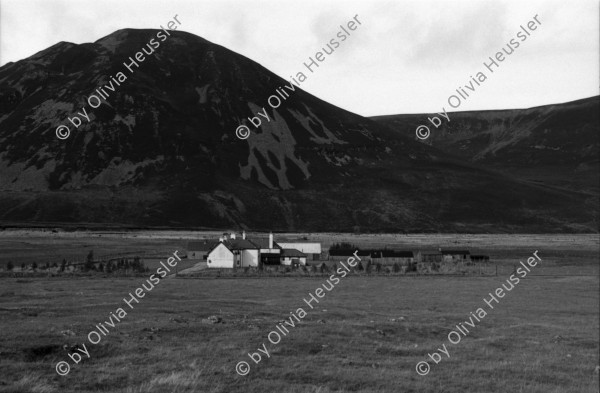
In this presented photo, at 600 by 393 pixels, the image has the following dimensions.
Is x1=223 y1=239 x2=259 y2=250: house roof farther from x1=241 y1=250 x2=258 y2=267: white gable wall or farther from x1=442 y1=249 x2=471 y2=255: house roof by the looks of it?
x1=442 y1=249 x2=471 y2=255: house roof

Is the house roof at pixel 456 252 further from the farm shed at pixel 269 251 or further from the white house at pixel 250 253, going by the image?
the farm shed at pixel 269 251

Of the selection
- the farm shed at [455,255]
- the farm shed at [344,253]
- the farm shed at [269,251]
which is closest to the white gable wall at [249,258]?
the farm shed at [269,251]

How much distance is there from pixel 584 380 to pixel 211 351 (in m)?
15.4

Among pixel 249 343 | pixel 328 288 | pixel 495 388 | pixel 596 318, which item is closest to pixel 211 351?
pixel 249 343

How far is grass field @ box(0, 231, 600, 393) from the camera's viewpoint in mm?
21625

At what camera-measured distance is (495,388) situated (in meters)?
21.7

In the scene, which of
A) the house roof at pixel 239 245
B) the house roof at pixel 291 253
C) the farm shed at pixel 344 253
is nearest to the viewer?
the house roof at pixel 239 245

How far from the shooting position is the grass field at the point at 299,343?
2162 centimetres

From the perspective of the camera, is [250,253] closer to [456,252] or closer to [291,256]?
[291,256]

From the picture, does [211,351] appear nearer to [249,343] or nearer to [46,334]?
[249,343]

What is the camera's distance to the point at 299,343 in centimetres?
2836

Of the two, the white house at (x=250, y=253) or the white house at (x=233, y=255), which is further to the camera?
the white house at (x=250, y=253)

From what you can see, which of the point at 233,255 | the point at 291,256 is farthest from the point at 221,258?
the point at 291,256

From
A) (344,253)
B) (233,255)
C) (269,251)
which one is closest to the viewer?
(233,255)
